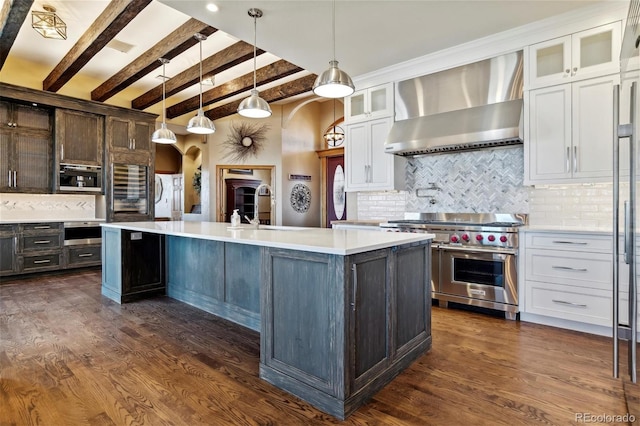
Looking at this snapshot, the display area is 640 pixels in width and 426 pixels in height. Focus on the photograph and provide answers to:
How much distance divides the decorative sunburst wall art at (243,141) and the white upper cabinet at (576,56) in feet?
18.5

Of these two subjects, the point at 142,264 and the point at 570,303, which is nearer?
the point at 570,303

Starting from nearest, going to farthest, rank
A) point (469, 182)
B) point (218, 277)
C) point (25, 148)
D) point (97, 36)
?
1. point (218, 277)
2. point (97, 36)
3. point (469, 182)
4. point (25, 148)

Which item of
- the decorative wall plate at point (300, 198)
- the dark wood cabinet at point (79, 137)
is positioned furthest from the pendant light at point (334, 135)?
the dark wood cabinet at point (79, 137)

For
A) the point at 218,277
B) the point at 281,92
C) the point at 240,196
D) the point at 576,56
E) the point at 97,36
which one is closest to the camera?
the point at 576,56

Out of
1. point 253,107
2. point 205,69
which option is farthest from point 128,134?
point 253,107

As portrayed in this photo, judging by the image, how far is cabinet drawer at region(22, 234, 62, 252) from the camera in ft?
16.5

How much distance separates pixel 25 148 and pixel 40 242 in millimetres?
1452

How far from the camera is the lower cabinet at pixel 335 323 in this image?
1.75m

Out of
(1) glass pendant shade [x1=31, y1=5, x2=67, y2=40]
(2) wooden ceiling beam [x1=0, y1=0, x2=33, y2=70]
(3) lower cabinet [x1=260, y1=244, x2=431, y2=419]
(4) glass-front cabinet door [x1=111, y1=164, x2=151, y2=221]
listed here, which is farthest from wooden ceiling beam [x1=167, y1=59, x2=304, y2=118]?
(3) lower cabinet [x1=260, y1=244, x2=431, y2=419]

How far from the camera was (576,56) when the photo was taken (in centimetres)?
309

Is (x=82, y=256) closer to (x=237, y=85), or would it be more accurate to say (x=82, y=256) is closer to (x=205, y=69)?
(x=205, y=69)

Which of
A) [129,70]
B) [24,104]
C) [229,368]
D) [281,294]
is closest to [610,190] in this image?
[281,294]

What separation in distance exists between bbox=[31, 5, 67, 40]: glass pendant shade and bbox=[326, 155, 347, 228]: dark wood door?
18.9 ft

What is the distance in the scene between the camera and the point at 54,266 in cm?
526
